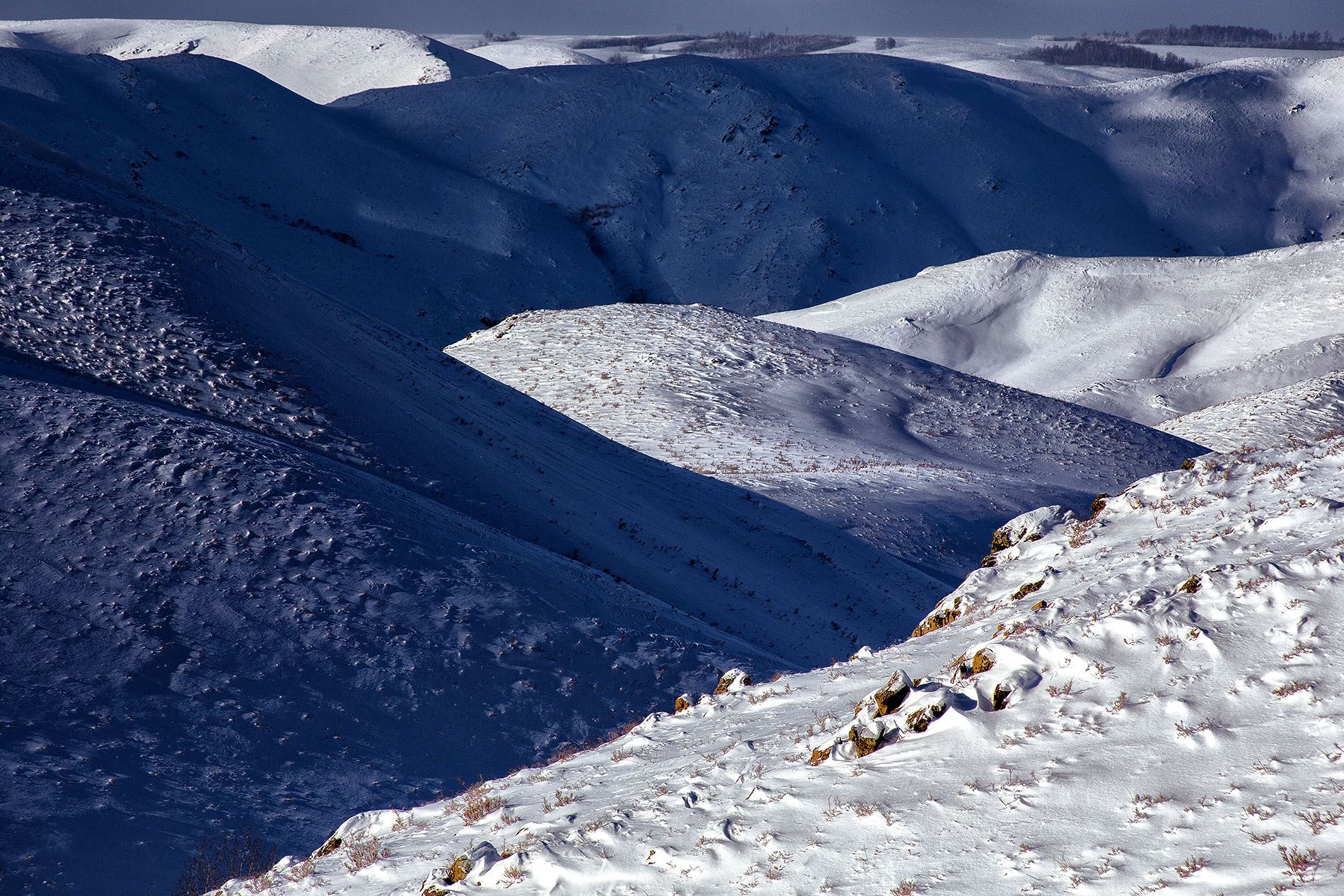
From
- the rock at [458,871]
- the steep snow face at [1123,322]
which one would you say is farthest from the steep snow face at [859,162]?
the rock at [458,871]

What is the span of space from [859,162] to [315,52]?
293ft

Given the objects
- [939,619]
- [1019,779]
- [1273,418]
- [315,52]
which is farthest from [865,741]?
[315,52]

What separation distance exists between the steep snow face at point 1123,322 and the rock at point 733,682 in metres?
45.1

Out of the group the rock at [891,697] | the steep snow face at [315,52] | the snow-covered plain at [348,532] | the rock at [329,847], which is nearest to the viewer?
the rock at [891,697]

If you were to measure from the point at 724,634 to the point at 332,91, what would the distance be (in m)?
140

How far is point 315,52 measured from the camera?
486 ft

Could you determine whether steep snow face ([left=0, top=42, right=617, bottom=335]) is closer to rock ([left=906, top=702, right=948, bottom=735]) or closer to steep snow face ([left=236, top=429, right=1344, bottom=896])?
steep snow face ([left=236, top=429, right=1344, bottom=896])

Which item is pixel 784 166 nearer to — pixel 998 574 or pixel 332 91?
pixel 332 91

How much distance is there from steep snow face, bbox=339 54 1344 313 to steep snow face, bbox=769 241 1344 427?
19.6 metres

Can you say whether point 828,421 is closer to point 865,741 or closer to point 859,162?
point 865,741

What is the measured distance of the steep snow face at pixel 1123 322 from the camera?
176 ft

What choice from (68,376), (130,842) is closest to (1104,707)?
(130,842)

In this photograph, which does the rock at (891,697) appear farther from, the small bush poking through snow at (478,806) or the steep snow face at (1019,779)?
the small bush poking through snow at (478,806)

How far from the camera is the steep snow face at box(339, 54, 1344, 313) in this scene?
91.4 metres
